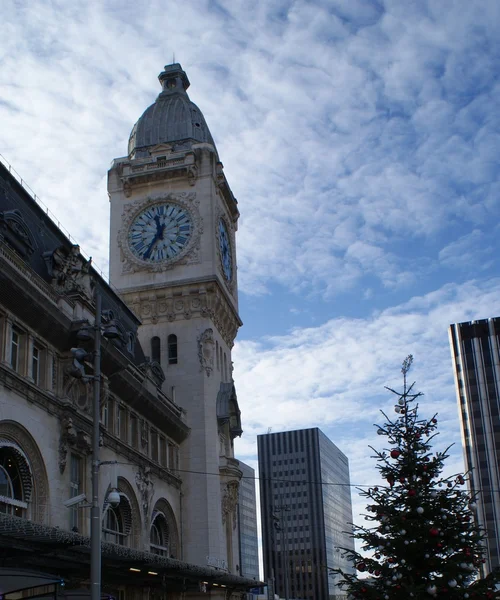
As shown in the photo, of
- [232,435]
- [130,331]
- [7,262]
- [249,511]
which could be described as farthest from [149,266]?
[249,511]

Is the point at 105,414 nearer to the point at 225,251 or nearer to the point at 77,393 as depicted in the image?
the point at 77,393

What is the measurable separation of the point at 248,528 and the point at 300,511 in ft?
47.7

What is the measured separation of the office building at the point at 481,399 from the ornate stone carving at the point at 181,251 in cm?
8552

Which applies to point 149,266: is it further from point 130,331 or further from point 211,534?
point 211,534

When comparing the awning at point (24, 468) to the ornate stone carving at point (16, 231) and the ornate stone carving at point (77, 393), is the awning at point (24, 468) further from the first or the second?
the ornate stone carving at point (16, 231)

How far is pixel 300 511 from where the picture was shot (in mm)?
184500

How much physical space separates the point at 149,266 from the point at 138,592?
24.3m

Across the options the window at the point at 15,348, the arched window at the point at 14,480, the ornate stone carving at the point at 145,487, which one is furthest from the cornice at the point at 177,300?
the arched window at the point at 14,480

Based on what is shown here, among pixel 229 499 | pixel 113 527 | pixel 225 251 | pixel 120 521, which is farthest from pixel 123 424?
pixel 225 251

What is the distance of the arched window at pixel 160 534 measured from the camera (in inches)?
1914

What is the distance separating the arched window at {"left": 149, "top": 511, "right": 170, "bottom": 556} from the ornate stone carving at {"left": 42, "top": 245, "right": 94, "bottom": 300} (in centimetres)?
1555

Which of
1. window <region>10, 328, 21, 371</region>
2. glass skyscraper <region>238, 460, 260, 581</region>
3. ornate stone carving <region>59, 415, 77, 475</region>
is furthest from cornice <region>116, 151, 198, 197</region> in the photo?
glass skyscraper <region>238, 460, 260, 581</region>

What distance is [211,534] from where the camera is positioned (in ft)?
173

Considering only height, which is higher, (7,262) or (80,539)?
(7,262)
